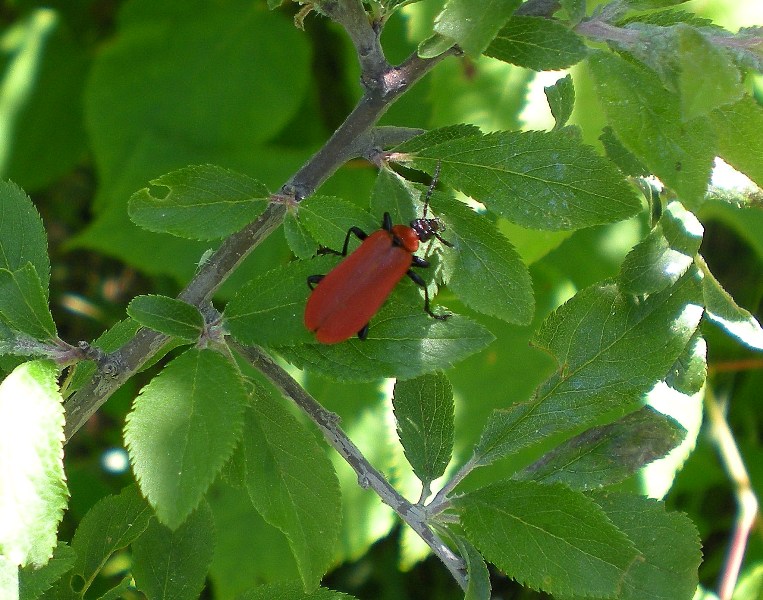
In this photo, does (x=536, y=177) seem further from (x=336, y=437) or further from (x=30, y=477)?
(x=30, y=477)

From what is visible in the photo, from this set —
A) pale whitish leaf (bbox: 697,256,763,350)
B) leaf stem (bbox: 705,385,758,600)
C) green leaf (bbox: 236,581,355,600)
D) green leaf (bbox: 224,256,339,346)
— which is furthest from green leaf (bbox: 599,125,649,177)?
leaf stem (bbox: 705,385,758,600)

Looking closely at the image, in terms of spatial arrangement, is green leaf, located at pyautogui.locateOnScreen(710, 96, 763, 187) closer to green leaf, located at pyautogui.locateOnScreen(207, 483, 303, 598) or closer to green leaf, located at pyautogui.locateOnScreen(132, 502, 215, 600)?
green leaf, located at pyautogui.locateOnScreen(132, 502, 215, 600)

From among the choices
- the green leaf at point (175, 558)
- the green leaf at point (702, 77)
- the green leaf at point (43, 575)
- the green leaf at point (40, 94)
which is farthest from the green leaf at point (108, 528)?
the green leaf at point (40, 94)

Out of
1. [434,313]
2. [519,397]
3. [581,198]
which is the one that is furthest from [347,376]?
[519,397]

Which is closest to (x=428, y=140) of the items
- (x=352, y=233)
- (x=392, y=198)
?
(x=392, y=198)

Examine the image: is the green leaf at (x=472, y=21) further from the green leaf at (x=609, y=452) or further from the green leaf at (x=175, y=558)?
the green leaf at (x=175, y=558)

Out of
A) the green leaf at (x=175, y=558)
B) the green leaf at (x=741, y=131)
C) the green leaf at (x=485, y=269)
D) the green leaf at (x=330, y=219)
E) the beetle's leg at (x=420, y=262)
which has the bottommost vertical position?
the green leaf at (x=175, y=558)

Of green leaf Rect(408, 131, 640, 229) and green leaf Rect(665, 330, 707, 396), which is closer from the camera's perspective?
green leaf Rect(408, 131, 640, 229)
